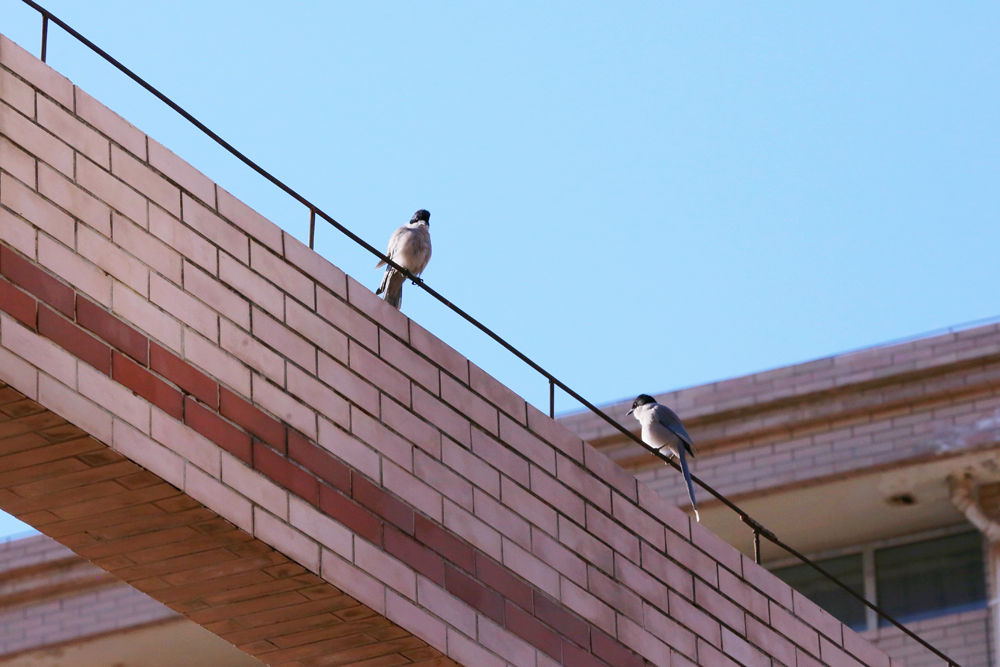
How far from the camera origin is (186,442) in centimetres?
729

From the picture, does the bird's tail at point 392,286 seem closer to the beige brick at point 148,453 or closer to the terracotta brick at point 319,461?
the terracotta brick at point 319,461

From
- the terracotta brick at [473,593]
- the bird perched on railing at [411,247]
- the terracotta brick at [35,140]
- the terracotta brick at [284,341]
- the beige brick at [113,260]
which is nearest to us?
the terracotta brick at [35,140]

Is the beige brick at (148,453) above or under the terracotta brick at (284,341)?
under

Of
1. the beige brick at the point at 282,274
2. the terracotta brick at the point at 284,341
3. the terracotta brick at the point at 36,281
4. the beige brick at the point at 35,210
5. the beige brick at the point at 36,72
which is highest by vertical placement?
the beige brick at the point at 36,72

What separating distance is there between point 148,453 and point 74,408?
39 cm

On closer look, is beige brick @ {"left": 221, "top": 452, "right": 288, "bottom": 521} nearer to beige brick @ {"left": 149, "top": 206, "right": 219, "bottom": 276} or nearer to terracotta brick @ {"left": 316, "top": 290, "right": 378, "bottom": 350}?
beige brick @ {"left": 149, "top": 206, "right": 219, "bottom": 276}

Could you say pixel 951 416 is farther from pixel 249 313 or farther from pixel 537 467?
pixel 249 313

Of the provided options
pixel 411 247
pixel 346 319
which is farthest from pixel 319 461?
pixel 411 247

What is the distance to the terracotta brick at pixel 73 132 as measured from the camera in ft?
23.6

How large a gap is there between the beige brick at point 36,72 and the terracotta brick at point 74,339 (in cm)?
96

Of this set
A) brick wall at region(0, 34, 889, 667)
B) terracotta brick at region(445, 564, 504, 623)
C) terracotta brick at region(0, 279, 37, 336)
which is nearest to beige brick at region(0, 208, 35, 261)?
brick wall at region(0, 34, 889, 667)

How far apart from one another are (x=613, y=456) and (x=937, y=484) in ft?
10.3

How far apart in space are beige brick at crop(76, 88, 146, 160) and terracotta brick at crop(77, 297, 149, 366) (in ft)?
2.68

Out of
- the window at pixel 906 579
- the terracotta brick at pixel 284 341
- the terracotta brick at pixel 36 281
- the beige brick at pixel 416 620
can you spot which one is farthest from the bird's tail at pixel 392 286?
the window at pixel 906 579
